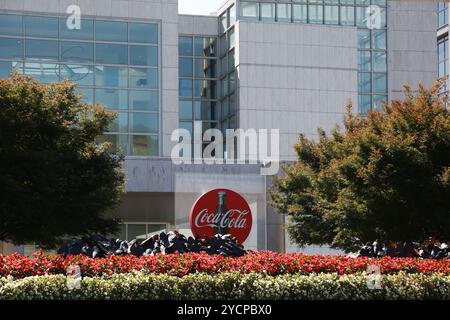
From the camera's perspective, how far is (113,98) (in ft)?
145

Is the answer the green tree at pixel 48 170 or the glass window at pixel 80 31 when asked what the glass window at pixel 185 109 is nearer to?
the glass window at pixel 80 31

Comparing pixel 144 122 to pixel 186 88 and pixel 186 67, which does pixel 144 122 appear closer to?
pixel 186 88

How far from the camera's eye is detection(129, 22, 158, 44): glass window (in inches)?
1759

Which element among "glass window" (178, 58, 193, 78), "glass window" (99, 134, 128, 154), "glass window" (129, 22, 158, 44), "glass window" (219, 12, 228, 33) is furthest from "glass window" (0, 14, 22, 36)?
"glass window" (219, 12, 228, 33)

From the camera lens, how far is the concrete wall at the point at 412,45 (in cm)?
5925

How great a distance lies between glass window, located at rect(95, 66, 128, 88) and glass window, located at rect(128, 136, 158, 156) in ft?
8.64

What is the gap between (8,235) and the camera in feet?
100

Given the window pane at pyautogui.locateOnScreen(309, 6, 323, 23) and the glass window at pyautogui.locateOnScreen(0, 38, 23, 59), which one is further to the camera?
the window pane at pyautogui.locateOnScreen(309, 6, 323, 23)

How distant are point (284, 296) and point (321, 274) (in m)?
1.12

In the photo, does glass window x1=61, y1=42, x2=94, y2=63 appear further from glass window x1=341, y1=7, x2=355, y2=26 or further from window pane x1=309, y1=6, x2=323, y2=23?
glass window x1=341, y1=7, x2=355, y2=26

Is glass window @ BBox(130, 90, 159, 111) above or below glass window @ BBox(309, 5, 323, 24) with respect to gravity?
below

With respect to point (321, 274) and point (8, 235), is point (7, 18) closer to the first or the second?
point (8, 235)

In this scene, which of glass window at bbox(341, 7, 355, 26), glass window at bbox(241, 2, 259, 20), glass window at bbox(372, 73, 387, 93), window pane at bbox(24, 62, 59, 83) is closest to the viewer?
window pane at bbox(24, 62, 59, 83)

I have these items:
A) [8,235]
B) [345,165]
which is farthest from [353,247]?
[8,235]
